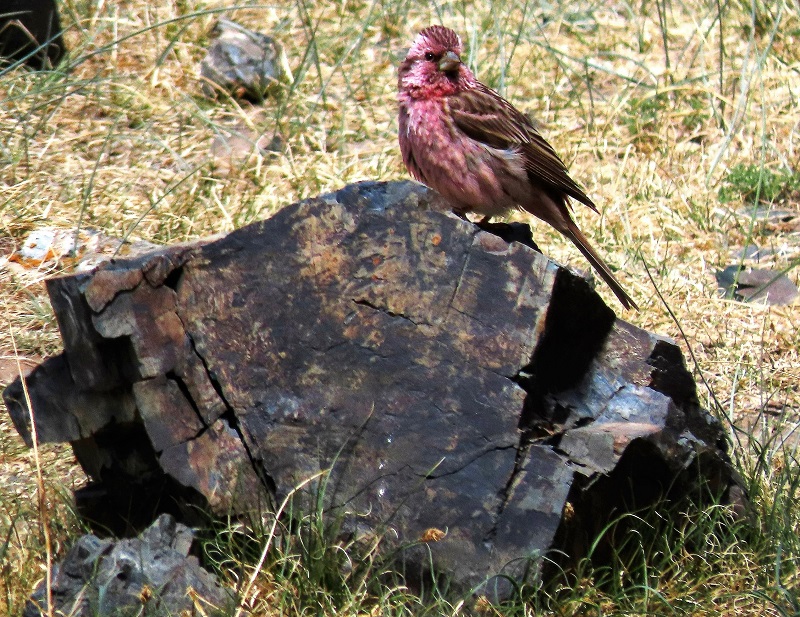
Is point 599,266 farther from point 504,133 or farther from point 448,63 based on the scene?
point 448,63

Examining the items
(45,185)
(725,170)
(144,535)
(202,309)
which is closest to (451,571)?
(144,535)

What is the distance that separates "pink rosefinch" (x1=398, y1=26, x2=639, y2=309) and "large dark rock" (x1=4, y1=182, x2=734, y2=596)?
126cm

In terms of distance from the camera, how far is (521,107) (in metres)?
6.98

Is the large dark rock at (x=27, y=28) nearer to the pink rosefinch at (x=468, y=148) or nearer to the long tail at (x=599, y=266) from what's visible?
the pink rosefinch at (x=468, y=148)

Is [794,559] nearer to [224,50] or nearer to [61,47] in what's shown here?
[224,50]

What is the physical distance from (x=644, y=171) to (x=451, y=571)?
12.4ft

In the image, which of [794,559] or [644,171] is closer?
[794,559]

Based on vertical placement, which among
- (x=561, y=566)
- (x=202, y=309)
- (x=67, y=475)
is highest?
(x=202, y=309)

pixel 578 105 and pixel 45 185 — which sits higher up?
pixel 578 105

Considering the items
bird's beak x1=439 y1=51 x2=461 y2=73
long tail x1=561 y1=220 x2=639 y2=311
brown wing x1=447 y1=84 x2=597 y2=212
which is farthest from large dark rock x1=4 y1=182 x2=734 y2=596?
bird's beak x1=439 y1=51 x2=461 y2=73

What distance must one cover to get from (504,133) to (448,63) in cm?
36

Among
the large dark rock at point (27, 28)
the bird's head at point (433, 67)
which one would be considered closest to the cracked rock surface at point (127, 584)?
the bird's head at point (433, 67)

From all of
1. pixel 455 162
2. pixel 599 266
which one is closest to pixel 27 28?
pixel 455 162

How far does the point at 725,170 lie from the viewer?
20.6ft
